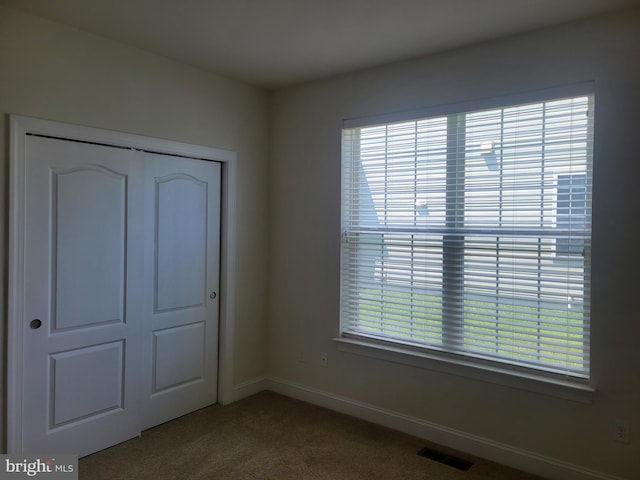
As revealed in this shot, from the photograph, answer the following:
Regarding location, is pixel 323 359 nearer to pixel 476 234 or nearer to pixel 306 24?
pixel 476 234

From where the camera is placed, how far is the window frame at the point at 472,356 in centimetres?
266

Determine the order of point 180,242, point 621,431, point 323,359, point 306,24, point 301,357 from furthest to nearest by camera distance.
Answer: point 301,357, point 323,359, point 180,242, point 306,24, point 621,431

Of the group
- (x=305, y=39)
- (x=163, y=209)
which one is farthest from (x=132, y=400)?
(x=305, y=39)

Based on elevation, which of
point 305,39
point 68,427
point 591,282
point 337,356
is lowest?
point 68,427

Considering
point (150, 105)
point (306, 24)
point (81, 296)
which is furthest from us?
point (150, 105)

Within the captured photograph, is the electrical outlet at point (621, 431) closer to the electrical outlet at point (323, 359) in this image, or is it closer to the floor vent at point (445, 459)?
the floor vent at point (445, 459)

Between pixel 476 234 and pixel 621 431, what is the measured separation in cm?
138

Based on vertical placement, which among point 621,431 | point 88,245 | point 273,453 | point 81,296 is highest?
point 88,245

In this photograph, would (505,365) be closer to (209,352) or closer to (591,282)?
(591,282)

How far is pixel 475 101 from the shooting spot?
9.90 feet

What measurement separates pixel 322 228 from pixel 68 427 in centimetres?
228

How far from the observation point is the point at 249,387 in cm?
403

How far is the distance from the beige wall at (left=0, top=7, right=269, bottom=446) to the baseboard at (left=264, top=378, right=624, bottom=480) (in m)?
0.53

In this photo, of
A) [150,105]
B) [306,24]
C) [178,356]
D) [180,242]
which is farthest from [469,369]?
[150,105]
